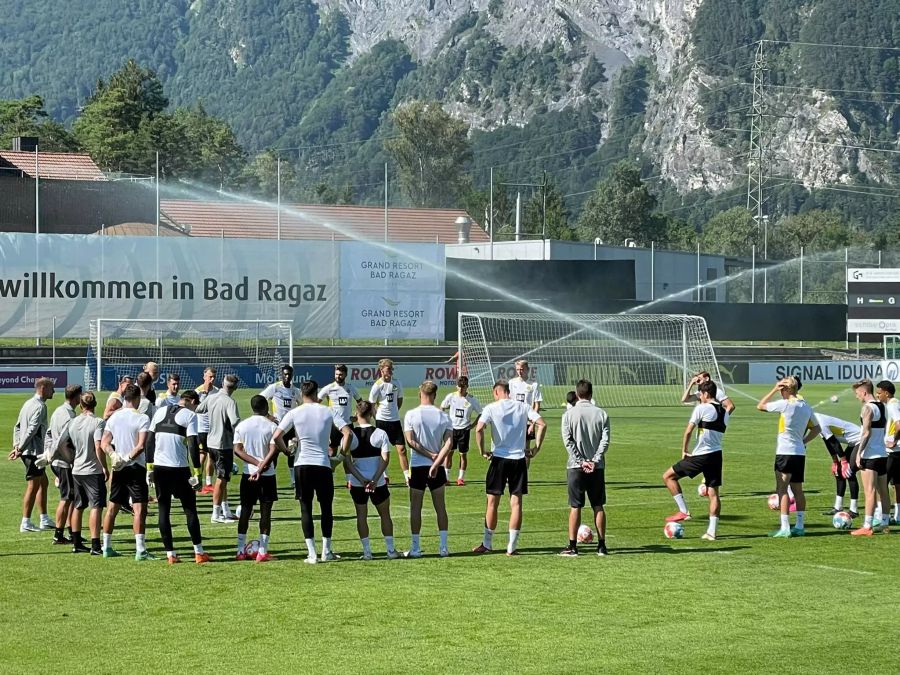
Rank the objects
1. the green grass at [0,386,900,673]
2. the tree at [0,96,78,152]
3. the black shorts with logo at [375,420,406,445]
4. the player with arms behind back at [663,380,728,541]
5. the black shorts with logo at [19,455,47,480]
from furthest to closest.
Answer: the tree at [0,96,78,152] < the black shorts with logo at [375,420,406,445] < the black shorts with logo at [19,455,47,480] < the player with arms behind back at [663,380,728,541] < the green grass at [0,386,900,673]

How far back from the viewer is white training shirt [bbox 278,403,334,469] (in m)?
14.3

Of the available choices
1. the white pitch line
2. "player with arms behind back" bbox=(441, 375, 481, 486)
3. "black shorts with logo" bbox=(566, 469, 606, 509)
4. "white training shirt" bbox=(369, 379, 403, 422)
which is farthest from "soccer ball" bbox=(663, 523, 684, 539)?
"white training shirt" bbox=(369, 379, 403, 422)

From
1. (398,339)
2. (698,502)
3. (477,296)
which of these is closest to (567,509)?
(698,502)

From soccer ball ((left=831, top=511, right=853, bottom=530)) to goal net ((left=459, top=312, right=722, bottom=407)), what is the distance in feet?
107

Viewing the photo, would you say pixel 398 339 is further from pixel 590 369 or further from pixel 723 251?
pixel 723 251

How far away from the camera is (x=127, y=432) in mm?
14938

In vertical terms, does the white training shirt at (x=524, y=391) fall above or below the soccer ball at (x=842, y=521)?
above

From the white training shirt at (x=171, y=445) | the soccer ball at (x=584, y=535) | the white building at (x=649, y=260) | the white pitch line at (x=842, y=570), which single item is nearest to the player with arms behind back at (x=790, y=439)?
the white pitch line at (x=842, y=570)

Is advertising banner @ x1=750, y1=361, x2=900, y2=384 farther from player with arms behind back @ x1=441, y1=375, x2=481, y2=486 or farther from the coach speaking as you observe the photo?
the coach speaking

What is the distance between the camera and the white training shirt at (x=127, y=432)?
1491cm

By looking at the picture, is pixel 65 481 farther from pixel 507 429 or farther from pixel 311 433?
pixel 507 429

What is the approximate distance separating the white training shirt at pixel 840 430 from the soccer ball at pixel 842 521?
115cm

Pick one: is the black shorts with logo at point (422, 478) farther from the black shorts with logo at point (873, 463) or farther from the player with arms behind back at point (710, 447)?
the black shorts with logo at point (873, 463)

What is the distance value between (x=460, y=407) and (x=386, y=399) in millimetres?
1223
